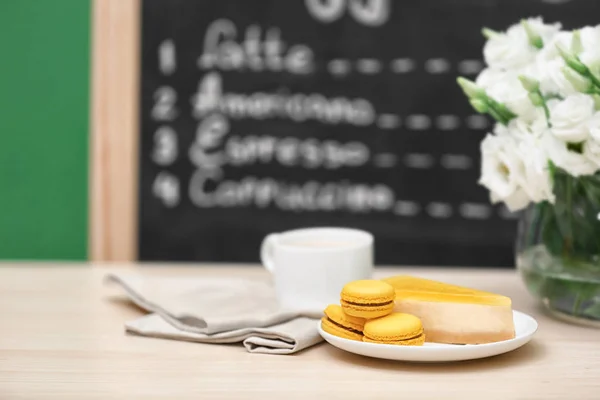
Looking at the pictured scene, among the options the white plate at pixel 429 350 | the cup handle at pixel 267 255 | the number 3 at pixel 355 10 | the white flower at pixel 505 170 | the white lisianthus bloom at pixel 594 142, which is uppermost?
the number 3 at pixel 355 10

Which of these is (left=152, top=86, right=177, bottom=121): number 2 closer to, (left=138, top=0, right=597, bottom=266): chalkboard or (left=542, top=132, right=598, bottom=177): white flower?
(left=138, top=0, right=597, bottom=266): chalkboard

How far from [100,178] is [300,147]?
443mm

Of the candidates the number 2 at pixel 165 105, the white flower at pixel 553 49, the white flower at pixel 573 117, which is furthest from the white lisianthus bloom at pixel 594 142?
the number 2 at pixel 165 105

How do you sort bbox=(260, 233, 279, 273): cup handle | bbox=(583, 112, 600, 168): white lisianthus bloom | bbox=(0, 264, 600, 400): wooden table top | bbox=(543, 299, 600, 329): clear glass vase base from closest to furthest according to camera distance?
bbox=(0, 264, 600, 400): wooden table top < bbox=(583, 112, 600, 168): white lisianthus bloom < bbox=(543, 299, 600, 329): clear glass vase base < bbox=(260, 233, 279, 273): cup handle

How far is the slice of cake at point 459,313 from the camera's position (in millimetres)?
826

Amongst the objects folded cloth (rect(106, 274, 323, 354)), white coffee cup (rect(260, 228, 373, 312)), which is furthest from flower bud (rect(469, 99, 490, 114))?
folded cloth (rect(106, 274, 323, 354))

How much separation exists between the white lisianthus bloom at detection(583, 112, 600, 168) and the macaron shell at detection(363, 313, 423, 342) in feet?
0.96

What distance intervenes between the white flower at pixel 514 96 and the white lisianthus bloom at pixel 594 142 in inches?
3.4

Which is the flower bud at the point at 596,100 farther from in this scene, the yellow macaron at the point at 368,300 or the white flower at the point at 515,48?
the yellow macaron at the point at 368,300

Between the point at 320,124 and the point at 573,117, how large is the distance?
31.0 inches

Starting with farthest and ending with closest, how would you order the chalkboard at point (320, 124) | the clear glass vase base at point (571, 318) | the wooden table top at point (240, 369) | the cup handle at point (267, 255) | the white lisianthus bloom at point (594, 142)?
the chalkboard at point (320, 124) → the cup handle at point (267, 255) → the clear glass vase base at point (571, 318) → the white lisianthus bloom at point (594, 142) → the wooden table top at point (240, 369)

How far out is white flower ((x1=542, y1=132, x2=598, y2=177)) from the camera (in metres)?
0.90

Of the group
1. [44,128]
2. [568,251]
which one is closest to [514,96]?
[568,251]

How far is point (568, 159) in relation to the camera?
35.4 inches
